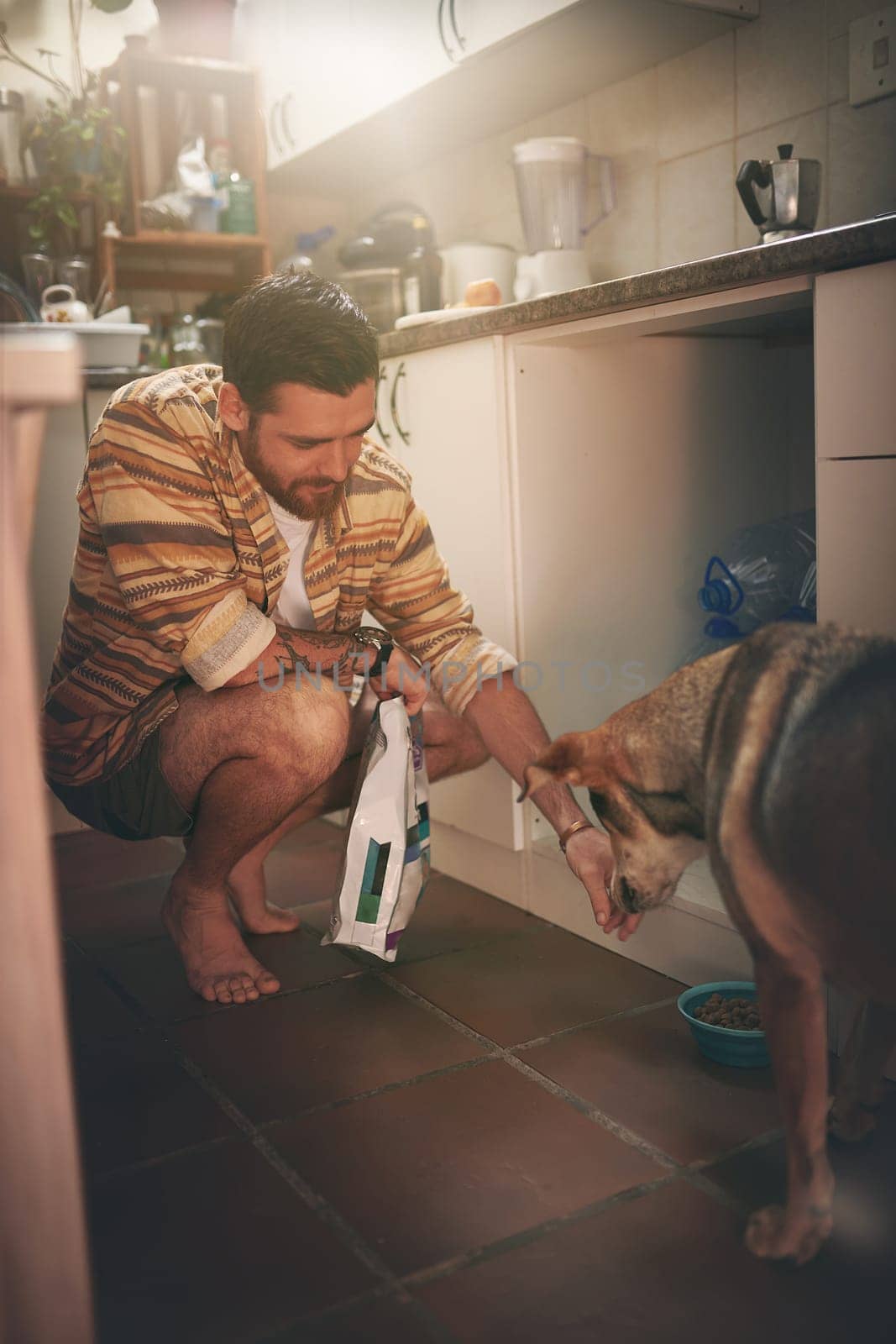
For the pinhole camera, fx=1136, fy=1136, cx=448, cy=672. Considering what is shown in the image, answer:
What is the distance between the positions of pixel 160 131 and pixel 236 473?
7.54 feet

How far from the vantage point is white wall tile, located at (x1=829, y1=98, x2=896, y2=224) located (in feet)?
6.81

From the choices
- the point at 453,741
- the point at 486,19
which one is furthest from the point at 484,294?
the point at 453,741

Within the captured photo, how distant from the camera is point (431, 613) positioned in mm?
1942

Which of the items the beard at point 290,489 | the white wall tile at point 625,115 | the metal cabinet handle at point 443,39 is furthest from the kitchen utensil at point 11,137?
the beard at point 290,489

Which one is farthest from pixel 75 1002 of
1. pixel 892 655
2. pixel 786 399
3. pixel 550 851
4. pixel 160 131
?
pixel 160 131

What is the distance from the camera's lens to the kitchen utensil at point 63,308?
9.84ft

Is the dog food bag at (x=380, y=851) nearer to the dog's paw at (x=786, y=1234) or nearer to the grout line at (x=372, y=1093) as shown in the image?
the grout line at (x=372, y=1093)

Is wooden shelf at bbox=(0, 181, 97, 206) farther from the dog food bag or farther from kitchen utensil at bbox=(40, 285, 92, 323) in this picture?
the dog food bag

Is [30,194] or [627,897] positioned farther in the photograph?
[30,194]

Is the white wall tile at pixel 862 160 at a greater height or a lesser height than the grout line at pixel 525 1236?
greater

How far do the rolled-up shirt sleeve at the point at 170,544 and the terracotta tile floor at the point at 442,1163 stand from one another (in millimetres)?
590

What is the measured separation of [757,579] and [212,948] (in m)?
1.23

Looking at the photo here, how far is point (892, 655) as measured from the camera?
3.56 ft

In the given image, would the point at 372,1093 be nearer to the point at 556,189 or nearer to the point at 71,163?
the point at 556,189
